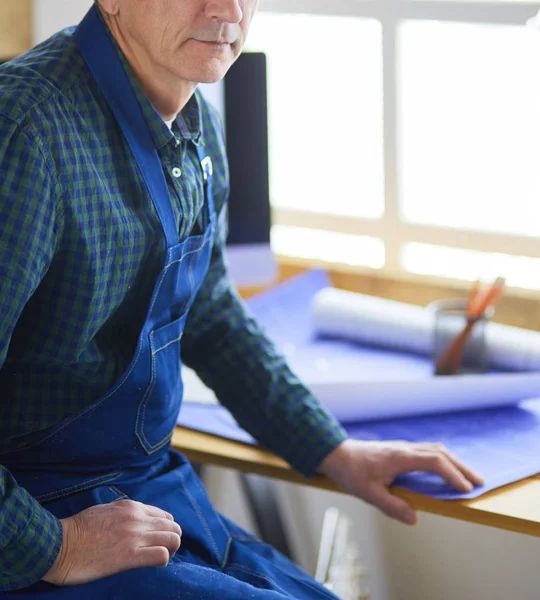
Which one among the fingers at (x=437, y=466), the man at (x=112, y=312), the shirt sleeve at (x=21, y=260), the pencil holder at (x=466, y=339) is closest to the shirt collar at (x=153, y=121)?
the man at (x=112, y=312)

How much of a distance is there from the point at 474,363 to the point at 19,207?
845 mm

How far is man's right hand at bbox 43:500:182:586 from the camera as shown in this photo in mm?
984

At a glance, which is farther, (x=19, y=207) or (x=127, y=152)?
(x=127, y=152)

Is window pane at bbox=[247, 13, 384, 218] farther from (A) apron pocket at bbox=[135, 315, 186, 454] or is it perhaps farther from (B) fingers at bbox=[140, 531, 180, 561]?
(B) fingers at bbox=[140, 531, 180, 561]

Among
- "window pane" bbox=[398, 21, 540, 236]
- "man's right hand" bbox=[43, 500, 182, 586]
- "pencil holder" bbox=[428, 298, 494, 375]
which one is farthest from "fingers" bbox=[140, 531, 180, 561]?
"window pane" bbox=[398, 21, 540, 236]

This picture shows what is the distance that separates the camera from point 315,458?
1266 millimetres

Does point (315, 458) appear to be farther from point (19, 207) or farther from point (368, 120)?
point (368, 120)

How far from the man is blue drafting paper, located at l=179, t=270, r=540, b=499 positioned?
0.20ft

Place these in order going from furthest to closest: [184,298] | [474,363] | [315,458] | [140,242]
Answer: [474,363] < [315,458] < [184,298] < [140,242]

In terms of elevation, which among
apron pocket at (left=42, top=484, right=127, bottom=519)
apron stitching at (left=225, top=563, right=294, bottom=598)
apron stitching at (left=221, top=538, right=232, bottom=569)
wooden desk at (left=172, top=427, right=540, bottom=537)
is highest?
apron pocket at (left=42, top=484, right=127, bottom=519)

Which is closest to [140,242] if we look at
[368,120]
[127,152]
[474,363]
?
[127,152]

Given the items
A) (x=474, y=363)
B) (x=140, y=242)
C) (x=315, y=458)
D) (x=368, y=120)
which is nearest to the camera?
(x=140, y=242)

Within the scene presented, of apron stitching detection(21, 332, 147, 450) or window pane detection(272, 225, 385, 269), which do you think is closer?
apron stitching detection(21, 332, 147, 450)

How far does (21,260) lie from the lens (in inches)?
35.9
